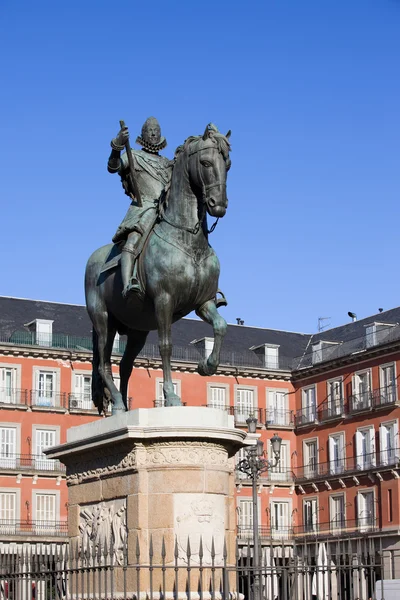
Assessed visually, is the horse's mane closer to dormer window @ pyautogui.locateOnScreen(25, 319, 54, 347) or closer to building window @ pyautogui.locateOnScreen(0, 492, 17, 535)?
building window @ pyautogui.locateOnScreen(0, 492, 17, 535)

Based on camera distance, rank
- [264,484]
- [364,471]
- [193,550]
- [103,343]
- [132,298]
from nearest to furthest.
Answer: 1. [193,550]
2. [132,298]
3. [103,343]
4. [364,471]
5. [264,484]

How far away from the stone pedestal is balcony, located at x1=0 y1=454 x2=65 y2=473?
45.7 m

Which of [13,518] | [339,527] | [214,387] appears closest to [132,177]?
[13,518]

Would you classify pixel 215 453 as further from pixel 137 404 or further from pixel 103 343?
pixel 137 404

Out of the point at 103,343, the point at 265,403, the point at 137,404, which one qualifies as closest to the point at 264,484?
the point at 265,403

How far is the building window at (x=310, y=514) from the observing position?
63.5 meters

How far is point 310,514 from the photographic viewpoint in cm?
6450

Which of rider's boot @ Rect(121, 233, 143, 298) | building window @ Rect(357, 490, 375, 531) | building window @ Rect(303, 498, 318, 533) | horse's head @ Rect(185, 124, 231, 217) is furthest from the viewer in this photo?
building window @ Rect(303, 498, 318, 533)

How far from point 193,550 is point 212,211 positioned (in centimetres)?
338

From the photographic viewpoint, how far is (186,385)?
206 feet

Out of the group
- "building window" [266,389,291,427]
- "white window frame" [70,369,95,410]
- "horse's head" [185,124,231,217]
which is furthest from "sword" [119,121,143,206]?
"building window" [266,389,291,427]

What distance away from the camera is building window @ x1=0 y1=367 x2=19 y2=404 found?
58.0 meters

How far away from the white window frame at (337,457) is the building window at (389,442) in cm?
335

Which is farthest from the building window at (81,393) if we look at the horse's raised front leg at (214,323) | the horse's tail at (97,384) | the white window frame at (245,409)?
the horse's raised front leg at (214,323)
